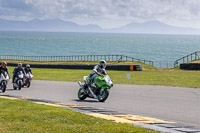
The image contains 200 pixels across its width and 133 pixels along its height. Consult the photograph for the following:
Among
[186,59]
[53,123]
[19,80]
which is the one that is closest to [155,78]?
[19,80]

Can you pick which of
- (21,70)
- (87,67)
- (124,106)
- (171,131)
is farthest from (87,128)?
(87,67)

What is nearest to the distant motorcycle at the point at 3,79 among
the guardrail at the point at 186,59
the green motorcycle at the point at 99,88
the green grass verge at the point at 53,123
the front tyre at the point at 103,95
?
the green motorcycle at the point at 99,88

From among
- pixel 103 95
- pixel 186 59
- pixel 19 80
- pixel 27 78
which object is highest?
pixel 186 59

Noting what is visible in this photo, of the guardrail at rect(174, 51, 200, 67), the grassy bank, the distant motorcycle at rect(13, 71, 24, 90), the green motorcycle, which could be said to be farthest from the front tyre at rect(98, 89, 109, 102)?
the guardrail at rect(174, 51, 200, 67)

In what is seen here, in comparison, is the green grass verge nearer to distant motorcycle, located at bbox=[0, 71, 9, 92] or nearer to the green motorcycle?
the green motorcycle

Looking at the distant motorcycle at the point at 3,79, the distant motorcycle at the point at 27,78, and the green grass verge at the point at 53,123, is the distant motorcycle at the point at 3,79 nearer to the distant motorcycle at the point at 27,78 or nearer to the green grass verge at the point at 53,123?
the distant motorcycle at the point at 27,78

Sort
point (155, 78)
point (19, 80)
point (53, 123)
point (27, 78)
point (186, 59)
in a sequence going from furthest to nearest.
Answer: point (186, 59) → point (155, 78) → point (27, 78) → point (19, 80) → point (53, 123)

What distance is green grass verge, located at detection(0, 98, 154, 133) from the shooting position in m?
7.66

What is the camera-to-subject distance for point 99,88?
14.3 metres

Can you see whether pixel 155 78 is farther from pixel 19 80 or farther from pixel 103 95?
pixel 103 95

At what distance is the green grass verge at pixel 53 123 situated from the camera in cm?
766

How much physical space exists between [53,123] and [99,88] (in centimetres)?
585

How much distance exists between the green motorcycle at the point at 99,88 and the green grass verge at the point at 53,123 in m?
3.44

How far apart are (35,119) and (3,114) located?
1281 mm
